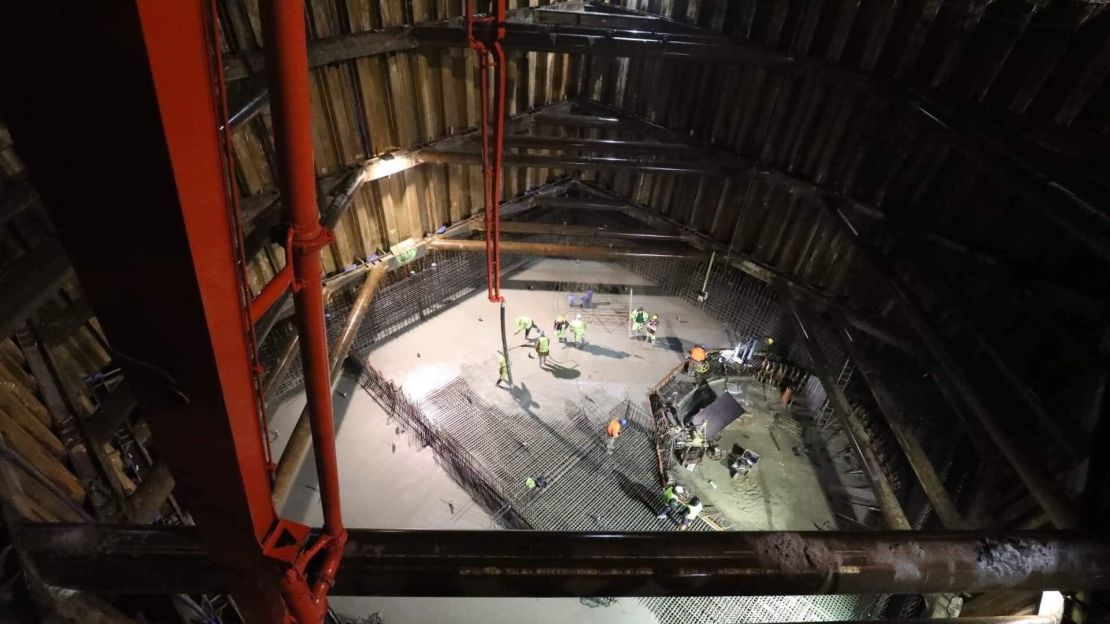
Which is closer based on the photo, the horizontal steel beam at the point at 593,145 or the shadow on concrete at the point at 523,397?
the horizontal steel beam at the point at 593,145

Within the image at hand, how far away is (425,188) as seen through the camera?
9617mm

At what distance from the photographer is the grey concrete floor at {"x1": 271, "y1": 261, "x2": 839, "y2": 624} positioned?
7.98 m

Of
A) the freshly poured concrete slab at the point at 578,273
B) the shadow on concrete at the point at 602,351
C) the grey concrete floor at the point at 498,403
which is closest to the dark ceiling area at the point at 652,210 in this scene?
the grey concrete floor at the point at 498,403

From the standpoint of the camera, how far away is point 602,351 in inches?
459

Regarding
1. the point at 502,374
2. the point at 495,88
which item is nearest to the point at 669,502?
the point at 502,374

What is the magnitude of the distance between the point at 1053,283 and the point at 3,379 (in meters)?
10.0

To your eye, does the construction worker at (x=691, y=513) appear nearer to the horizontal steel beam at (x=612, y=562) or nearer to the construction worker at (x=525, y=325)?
the construction worker at (x=525, y=325)

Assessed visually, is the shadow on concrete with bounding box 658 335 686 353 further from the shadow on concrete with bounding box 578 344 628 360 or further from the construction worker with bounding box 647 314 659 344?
the shadow on concrete with bounding box 578 344 628 360

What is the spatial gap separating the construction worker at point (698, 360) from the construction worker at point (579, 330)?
2.14 metres

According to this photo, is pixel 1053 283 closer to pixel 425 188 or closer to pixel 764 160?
pixel 764 160

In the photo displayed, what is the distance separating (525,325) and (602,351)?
1674 mm

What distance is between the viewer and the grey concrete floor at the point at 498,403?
26.2ft

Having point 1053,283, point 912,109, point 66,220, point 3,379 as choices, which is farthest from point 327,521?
point 912,109

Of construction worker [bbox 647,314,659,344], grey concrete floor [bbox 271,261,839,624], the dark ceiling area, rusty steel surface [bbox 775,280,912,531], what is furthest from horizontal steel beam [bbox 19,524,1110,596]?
construction worker [bbox 647,314,659,344]
